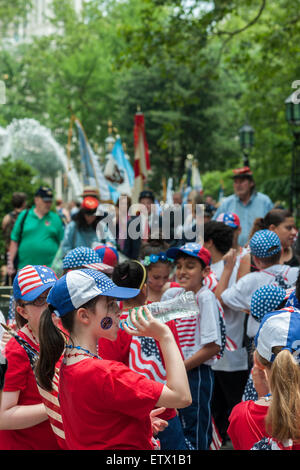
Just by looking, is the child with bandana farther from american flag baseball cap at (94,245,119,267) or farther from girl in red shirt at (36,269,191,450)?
girl in red shirt at (36,269,191,450)

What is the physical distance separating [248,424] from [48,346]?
3.30ft

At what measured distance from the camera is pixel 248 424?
308 cm

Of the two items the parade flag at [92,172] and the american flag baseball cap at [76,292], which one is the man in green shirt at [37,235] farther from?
the american flag baseball cap at [76,292]

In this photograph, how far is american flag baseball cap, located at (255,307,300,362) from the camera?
2805 mm

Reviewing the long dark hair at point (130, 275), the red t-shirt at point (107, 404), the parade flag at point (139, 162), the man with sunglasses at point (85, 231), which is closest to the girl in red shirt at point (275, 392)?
the red t-shirt at point (107, 404)

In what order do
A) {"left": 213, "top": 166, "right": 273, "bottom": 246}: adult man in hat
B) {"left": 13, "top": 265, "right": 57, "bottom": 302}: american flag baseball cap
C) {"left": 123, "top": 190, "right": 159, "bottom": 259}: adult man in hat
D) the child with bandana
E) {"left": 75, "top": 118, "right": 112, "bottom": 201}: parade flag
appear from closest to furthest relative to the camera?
{"left": 13, "top": 265, "right": 57, "bottom": 302}: american flag baseball cap
the child with bandana
{"left": 213, "top": 166, "right": 273, "bottom": 246}: adult man in hat
{"left": 123, "top": 190, "right": 159, "bottom": 259}: adult man in hat
{"left": 75, "top": 118, "right": 112, "bottom": 201}: parade flag

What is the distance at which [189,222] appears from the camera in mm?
9672

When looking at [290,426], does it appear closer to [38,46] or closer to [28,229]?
[28,229]

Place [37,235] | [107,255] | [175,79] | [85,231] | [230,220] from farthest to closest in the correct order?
[175,79] → [37,235] → [85,231] → [230,220] → [107,255]

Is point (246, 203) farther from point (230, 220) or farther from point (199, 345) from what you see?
point (199, 345)

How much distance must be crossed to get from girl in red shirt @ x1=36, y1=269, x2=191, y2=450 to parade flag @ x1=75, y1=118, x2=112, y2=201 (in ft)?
30.9

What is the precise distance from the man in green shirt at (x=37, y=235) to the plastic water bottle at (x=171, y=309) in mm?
6553

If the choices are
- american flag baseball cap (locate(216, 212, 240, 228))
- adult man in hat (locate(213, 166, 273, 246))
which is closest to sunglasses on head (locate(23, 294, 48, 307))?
american flag baseball cap (locate(216, 212, 240, 228))

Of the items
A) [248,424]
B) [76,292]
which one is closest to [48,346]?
[76,292]
